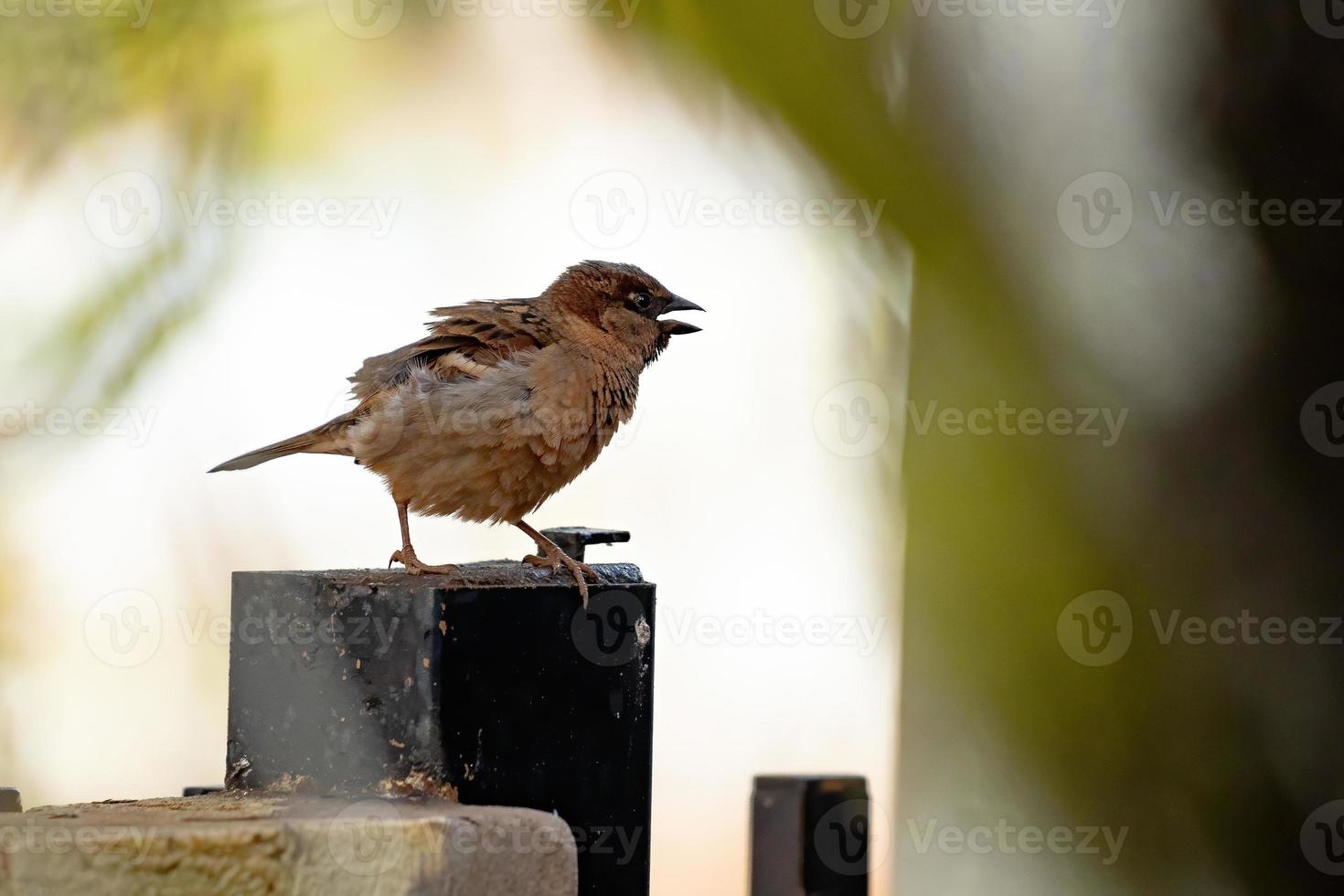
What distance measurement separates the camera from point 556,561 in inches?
129

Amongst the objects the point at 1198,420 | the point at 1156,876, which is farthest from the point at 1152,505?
the point at 1156,876

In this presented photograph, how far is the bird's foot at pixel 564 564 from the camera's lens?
2.83m

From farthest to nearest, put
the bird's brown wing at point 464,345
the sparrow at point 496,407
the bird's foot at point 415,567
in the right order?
the bird's brown wing at point 464,345
the sparrow at point 496,407
the bird's foot at point 415,567

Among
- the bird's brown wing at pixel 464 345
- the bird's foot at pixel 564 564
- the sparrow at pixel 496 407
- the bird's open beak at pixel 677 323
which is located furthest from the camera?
the bird's open beak at pixel 677 323

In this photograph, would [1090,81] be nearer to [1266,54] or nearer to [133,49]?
[1266,54]

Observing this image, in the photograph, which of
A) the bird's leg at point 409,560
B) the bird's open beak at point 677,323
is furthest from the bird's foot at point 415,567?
the bird's open beak at point 677,323

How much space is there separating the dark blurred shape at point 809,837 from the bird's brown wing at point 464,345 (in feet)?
4.45

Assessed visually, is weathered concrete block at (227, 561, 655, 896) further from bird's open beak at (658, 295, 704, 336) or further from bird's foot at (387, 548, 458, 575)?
bird's open beak at (658, 295, 704, 336)

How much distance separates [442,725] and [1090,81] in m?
3.70

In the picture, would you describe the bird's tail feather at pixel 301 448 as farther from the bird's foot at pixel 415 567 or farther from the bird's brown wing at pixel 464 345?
the bird's foot at pixel 415 567

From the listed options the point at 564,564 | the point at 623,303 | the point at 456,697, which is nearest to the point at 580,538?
the point at 564,564

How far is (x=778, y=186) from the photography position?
200 inches

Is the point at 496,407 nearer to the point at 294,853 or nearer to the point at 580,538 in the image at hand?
the point at 580,538

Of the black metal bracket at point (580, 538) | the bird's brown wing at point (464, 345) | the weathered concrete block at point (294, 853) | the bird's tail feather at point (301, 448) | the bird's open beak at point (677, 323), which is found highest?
the bird's open beak at point (677, 323)
